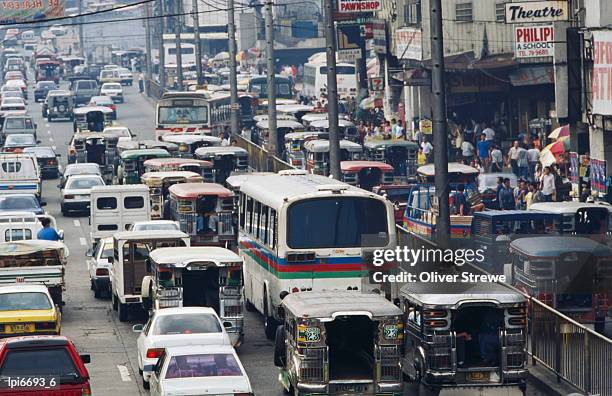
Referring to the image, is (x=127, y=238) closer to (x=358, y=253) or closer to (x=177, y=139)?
(x=358, y=253)

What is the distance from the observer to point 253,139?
7588 cm

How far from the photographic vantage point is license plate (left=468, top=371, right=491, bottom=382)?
24812 millimetres

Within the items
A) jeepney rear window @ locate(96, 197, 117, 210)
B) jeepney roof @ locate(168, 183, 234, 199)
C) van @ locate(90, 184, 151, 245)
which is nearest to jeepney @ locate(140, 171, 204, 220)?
van @ locate(90, 184, 151, 245)

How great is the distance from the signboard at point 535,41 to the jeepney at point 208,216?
382 inches

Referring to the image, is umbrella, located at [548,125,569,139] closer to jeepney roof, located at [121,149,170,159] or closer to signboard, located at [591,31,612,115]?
signboard, located at [591,31,612,115]

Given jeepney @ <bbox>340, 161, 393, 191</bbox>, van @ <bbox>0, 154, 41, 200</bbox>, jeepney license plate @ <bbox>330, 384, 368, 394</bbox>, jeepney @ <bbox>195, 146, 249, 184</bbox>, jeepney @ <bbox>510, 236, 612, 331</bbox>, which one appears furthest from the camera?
jeepney @ <bbox>195, 146, 249, 184</bbox>

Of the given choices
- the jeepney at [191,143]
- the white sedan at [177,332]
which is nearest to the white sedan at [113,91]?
the jeepney at [191,143]

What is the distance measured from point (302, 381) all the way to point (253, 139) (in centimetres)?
5172

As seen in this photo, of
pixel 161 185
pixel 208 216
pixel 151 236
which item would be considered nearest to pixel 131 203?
pixel 161 185

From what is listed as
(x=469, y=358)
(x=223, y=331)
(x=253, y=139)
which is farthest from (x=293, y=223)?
(x=253, y=139)

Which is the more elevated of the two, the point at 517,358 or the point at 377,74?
the point at 377,74

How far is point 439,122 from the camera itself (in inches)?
1248

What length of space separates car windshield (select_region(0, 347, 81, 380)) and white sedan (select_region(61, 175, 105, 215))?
31.8 m

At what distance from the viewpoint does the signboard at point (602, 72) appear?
4203cm
